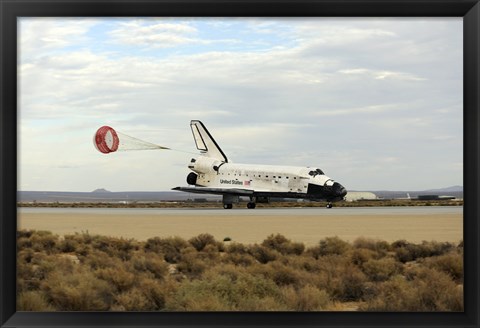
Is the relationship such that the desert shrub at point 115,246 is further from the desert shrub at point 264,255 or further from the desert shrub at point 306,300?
the desert shrub at point 306,300

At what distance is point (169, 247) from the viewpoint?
50.4 feet

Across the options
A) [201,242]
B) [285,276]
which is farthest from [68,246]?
[285,276]

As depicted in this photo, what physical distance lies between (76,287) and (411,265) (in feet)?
25.5

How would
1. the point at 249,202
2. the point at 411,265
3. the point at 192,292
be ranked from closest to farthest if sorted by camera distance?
the point at 192,292 → the point at 411,265 → the point at 249,202

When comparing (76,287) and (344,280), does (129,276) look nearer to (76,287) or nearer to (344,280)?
(76,287)

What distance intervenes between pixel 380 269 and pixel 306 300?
327cm

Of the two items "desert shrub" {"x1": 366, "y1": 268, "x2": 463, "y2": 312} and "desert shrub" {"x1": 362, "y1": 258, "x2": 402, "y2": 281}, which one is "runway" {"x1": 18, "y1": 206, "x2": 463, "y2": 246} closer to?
"desert shrub" {"x1": 362, "y1": 258, "x2": 402, "y2": 281}

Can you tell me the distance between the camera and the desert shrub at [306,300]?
905cm

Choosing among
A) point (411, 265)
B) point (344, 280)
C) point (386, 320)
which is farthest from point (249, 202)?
point (386, 320)

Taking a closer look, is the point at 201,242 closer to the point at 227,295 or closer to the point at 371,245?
the point at 371,245

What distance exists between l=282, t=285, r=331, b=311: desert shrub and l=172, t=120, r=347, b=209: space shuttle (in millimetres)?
26980
